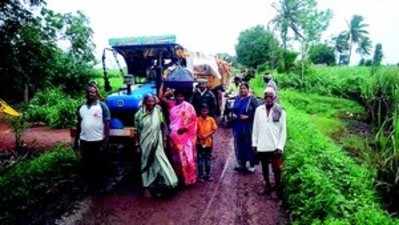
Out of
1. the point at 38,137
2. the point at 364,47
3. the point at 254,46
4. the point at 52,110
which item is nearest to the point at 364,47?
the point at 364,47

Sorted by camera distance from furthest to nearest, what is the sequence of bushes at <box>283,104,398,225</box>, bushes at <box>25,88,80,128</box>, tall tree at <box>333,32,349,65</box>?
tall tree at <box>333,32,349,65</box>, bushes at <box>25,88,80,128</box>, bushes at <box>283,104,398,225</box>

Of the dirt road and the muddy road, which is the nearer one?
the muddy road

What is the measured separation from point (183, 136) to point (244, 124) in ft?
5.14

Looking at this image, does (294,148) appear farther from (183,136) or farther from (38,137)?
(38,137)

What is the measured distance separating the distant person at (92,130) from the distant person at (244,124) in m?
2.86

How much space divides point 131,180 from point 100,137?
5.01ft

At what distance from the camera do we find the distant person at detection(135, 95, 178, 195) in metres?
8.68

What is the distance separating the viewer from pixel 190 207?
8.20m

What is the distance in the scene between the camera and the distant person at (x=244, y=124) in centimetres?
1007

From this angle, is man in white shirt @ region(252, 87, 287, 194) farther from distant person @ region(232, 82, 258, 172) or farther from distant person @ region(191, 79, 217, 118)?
distant person @ region(191, 79, 217, 118)

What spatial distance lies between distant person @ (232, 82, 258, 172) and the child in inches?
28.8

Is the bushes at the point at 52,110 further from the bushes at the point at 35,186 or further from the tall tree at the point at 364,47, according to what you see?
the tall tree at the point at 364,47

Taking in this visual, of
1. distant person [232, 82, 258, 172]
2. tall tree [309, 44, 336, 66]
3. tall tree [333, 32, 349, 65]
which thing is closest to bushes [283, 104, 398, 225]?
distant person [232, 82, 258, 172]

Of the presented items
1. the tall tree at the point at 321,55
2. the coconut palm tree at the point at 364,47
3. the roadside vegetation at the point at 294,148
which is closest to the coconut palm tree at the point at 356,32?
the coconut palm tree at the point at 364,47
